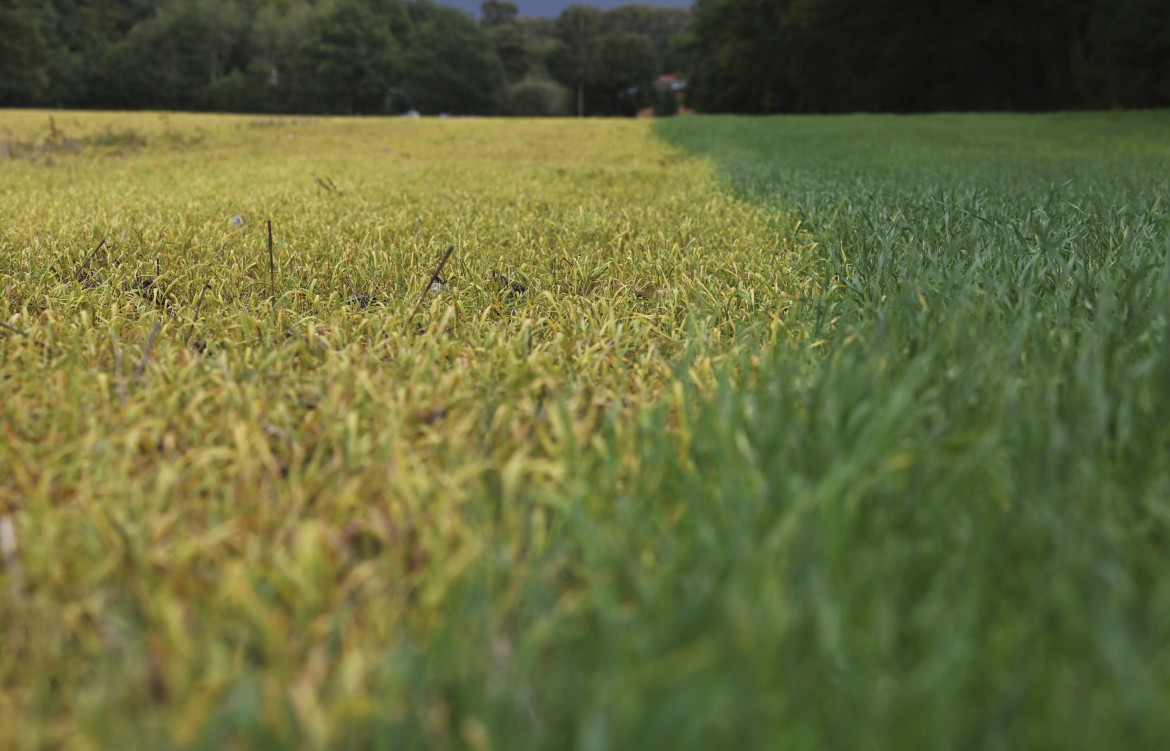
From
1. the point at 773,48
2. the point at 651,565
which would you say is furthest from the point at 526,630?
the point at 773,48

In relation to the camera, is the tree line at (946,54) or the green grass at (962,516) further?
the tree line at (946,54)

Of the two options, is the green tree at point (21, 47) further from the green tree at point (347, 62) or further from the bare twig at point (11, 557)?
the bare twig at point (11, 557)

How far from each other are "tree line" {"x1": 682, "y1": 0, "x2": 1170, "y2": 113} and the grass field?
27320 millimetres

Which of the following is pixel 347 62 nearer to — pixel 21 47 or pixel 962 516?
pixel 21 47

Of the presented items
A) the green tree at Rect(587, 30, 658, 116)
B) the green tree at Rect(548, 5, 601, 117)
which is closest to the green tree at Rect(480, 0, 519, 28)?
the green tree at Rect(548, 5, 601, 117)

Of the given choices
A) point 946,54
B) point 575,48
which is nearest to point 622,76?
point 575,48

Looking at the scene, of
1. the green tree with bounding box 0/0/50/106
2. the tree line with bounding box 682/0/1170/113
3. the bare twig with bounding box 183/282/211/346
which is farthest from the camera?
the green tree with bounding box 0/0/50/106

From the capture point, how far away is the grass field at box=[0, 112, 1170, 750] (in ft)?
3.19

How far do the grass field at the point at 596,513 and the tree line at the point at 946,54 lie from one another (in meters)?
27.3

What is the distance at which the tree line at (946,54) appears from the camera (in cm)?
2773

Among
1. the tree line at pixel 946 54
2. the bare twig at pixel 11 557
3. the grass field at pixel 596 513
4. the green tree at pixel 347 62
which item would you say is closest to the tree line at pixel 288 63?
the green tree at pixel 347 62

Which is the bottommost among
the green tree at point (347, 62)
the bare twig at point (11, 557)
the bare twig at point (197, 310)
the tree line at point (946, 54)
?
the bare twig at point (11, 557)

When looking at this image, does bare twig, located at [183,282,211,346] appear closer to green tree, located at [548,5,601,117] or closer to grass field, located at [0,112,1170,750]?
grass field, located at [0,112,1170,750]

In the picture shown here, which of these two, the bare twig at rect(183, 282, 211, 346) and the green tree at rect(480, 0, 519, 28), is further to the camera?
the green tree at rect(480, 0, 519, 28)
